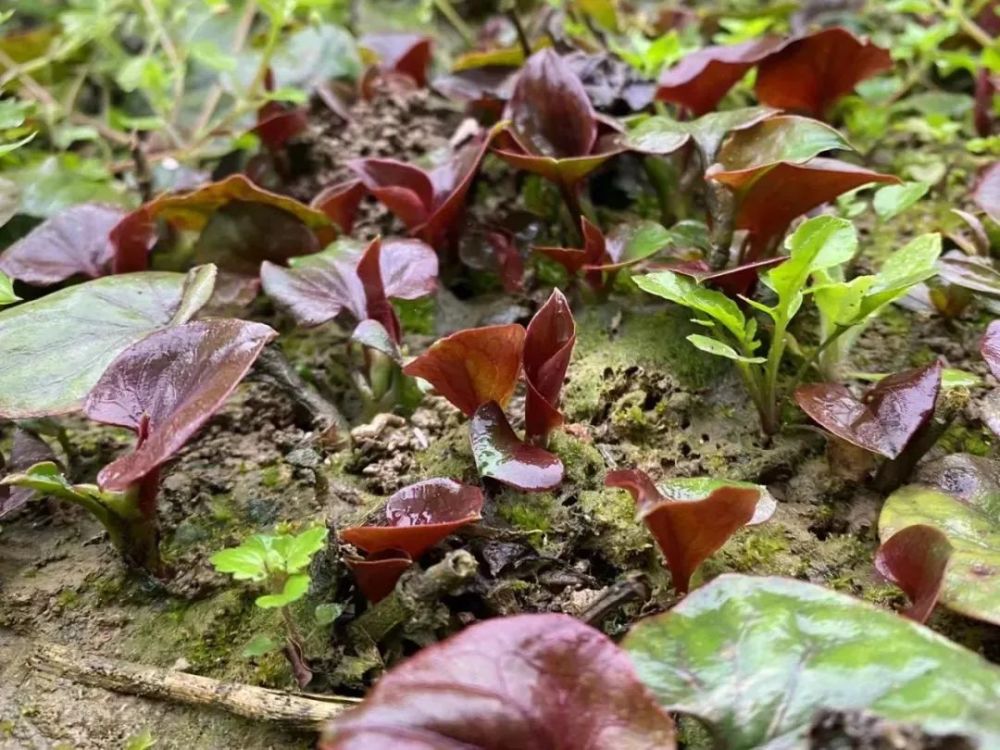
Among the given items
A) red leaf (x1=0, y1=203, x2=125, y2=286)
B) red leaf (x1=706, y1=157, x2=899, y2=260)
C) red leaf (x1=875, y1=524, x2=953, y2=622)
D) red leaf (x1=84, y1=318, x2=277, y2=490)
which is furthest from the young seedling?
red leaf (x1=0, y1=203, x2=125, y2=286)

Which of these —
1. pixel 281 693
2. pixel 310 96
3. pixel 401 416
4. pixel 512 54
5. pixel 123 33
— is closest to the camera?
pixel 281 693

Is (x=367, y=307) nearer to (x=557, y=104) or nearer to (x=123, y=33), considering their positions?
(x=557, y=104)

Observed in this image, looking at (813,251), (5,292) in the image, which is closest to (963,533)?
(813,251)

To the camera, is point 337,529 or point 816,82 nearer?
point 337,529

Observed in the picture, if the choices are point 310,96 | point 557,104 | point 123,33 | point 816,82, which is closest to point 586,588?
point 557,104

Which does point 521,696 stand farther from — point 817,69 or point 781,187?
point 817,69

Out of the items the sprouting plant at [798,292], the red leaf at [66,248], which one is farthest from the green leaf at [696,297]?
the red leaf at [66,248]

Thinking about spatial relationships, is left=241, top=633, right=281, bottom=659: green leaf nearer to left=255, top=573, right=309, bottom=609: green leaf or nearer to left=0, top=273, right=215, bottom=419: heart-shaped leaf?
left=255, top=573, right=309, bottom=609: green leaf
